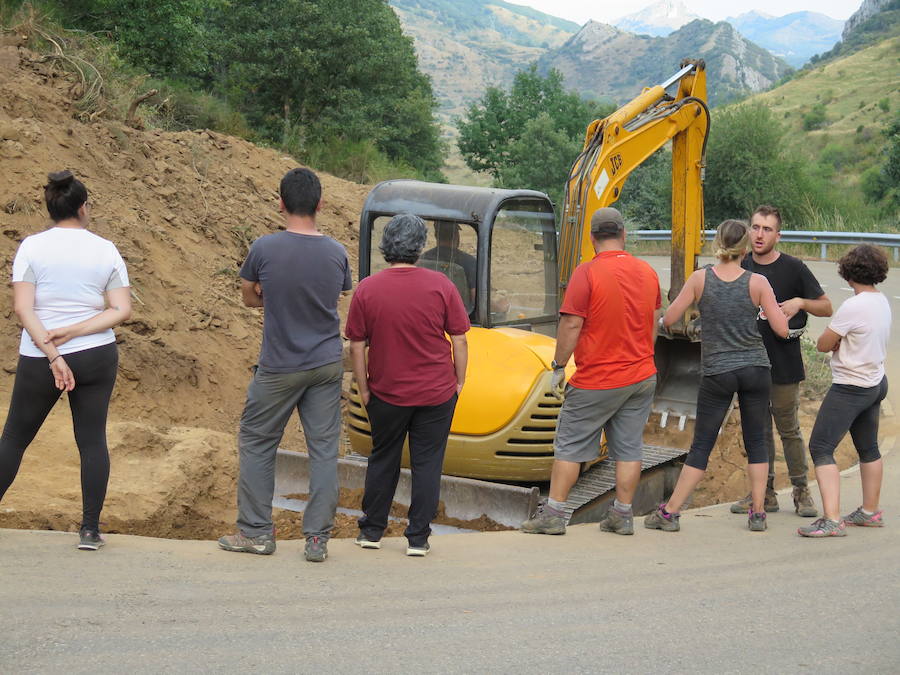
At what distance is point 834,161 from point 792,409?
66177mm

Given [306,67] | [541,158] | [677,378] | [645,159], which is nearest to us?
[645,159]

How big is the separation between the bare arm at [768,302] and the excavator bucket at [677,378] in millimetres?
4960

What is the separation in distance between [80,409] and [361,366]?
1.48m

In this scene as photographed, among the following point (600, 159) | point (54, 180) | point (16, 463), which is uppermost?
point (600, 159)

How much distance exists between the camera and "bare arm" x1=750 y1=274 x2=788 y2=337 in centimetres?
637

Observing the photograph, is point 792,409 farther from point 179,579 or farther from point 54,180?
point 54,180

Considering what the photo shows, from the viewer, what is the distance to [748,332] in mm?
6430

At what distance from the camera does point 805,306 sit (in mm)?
6871

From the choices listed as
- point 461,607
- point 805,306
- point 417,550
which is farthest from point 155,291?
point 461,607

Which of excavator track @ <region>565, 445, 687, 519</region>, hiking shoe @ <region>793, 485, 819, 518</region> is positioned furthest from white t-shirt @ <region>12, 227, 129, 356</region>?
hiking shoe @ <region>793, 485, 819, 518</region>

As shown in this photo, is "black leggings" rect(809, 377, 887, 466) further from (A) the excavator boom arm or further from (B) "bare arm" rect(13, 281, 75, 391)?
(B) "bare arm" rect(13, 281, 75, 391)

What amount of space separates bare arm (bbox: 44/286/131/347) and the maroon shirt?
3.85 feet

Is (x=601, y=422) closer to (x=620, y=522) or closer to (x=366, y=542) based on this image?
(x=620, y=522)

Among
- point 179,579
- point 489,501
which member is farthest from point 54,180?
point 489,501
